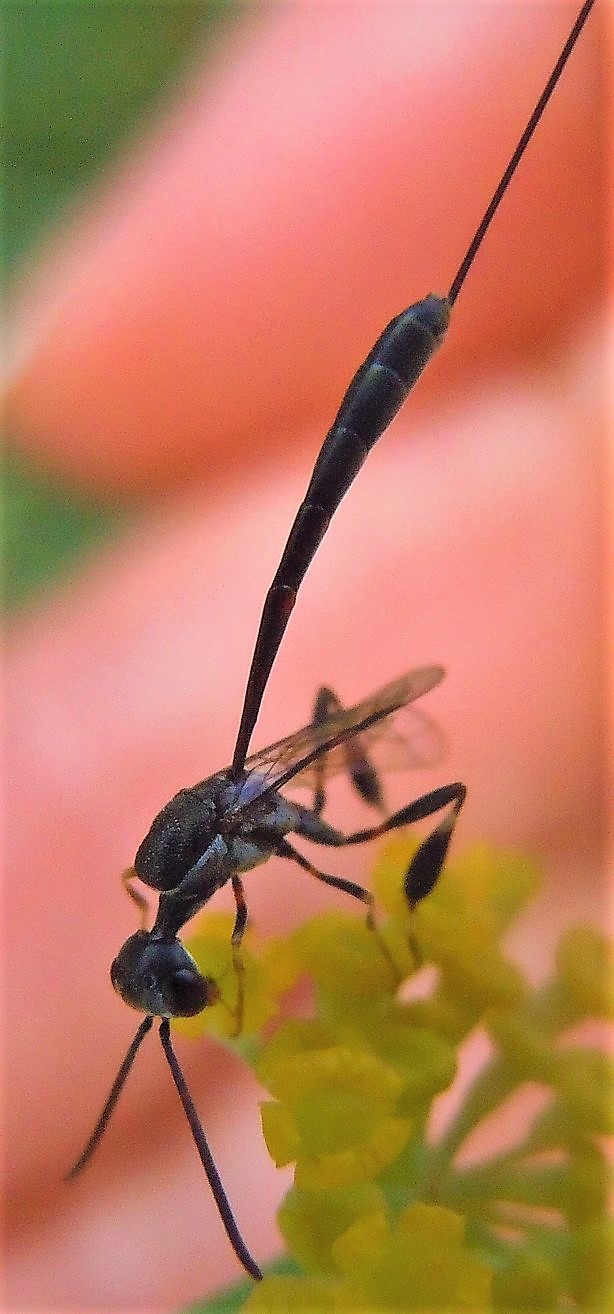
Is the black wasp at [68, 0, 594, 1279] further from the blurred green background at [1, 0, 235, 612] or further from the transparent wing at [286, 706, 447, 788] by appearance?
the blurred green background at [1, 0, 235, 612]

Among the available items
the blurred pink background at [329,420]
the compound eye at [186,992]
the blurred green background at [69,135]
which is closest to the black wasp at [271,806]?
the compound eye at [186,992]

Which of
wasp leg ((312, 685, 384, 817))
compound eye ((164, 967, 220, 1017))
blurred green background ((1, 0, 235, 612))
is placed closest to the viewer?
compound eye ((164, 967, 220, 1017))

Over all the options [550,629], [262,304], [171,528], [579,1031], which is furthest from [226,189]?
[579,1031]

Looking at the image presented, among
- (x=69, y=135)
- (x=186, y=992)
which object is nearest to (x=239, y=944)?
(x=186, y=992)

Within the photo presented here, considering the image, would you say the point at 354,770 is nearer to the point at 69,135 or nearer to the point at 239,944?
the point at 239,944

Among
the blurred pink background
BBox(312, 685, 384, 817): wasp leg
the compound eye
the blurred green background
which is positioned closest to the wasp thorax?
the compound eye

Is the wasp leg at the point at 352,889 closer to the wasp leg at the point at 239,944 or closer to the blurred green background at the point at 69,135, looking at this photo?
the wasp leg at the point at 239,944

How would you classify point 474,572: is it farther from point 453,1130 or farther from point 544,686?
point 453,1130
